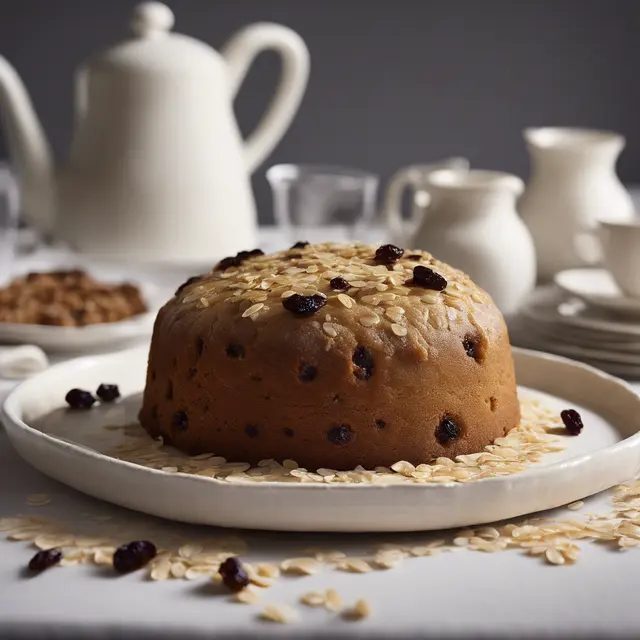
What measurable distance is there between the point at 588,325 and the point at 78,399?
74 cm

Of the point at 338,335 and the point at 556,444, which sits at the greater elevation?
the point at 338,335

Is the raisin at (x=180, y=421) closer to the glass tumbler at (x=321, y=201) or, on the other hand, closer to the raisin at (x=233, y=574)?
the raisin at (x=233, y=574)

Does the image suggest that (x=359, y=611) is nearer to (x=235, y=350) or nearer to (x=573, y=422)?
(x=235, y=350)

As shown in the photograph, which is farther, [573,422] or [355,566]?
[573,422]

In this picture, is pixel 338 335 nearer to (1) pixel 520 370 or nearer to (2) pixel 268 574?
(2) pixel 268 574

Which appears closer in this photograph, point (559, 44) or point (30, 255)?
point (30, 255)

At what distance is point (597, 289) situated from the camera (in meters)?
1.73

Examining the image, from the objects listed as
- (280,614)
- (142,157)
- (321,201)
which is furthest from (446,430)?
(142,157)

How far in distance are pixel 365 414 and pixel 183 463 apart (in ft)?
0.59

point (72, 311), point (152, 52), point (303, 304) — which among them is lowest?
point (72, 311)

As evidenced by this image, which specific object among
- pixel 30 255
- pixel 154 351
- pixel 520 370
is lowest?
pixel 30 255

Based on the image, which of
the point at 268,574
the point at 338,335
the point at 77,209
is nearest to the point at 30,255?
the point at 77,209

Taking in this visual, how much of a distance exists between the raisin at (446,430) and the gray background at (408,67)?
111 inches

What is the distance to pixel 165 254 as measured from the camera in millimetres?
2061
